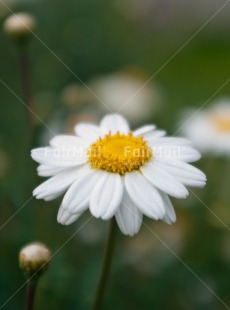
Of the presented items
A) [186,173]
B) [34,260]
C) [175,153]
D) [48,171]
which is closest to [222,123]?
[175,153]

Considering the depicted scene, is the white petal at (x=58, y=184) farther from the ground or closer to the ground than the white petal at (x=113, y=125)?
closer to the ground

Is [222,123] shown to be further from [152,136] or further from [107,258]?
[107,258]

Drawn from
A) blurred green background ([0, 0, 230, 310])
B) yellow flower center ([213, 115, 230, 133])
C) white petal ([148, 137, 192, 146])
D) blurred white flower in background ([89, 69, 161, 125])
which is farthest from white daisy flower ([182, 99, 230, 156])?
white petal ([148, 137, 192, 146])

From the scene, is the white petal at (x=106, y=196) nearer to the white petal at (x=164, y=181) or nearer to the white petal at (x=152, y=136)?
the white petal at (x=164, y=181)

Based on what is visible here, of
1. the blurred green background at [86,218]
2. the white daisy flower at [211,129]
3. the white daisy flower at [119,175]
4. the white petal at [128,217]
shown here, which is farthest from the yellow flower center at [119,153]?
the white daisy flower at [211,129]

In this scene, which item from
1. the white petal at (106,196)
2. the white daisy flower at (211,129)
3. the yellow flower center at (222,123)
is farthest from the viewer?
the yellow flower center at (222,123)

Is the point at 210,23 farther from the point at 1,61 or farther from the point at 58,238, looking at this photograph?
the point at 58,238

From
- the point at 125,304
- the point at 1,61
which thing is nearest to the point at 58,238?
the point at 125,304

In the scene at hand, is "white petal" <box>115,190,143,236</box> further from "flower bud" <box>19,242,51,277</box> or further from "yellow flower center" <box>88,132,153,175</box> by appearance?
"flower bud" <box>19,242,51,277</box>
